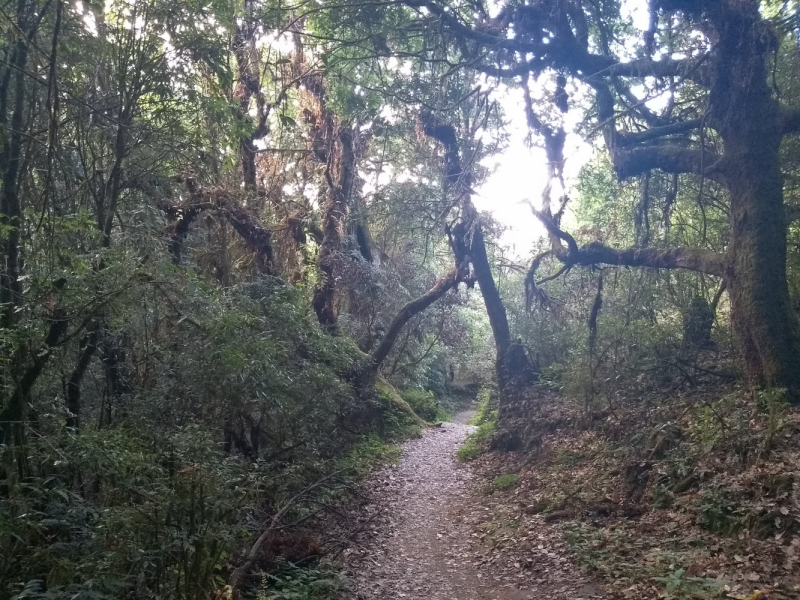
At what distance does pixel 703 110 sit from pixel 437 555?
8719 millimetres

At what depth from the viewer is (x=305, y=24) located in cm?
1233

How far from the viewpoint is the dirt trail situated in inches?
259

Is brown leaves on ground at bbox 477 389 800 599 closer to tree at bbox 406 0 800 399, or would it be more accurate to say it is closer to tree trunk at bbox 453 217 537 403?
tree at bbox 406 0 800 399

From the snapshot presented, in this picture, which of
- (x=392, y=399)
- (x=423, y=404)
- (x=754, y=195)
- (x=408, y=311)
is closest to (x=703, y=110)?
(x=754, y=195)

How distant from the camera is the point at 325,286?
16.6m

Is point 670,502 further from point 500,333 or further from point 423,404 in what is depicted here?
point 423,404

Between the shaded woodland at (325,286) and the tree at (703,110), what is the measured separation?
48 millimetres

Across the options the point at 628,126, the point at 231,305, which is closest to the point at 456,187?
the point at 628,126

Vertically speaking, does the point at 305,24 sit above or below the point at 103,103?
above

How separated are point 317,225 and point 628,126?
9.05 metres

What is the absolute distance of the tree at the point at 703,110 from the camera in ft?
28.5

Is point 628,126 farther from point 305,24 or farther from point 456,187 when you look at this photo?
point 305,24

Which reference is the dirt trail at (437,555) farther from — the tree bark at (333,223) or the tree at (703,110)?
the tree bark at (333,223)

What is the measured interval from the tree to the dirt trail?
14.6ft
